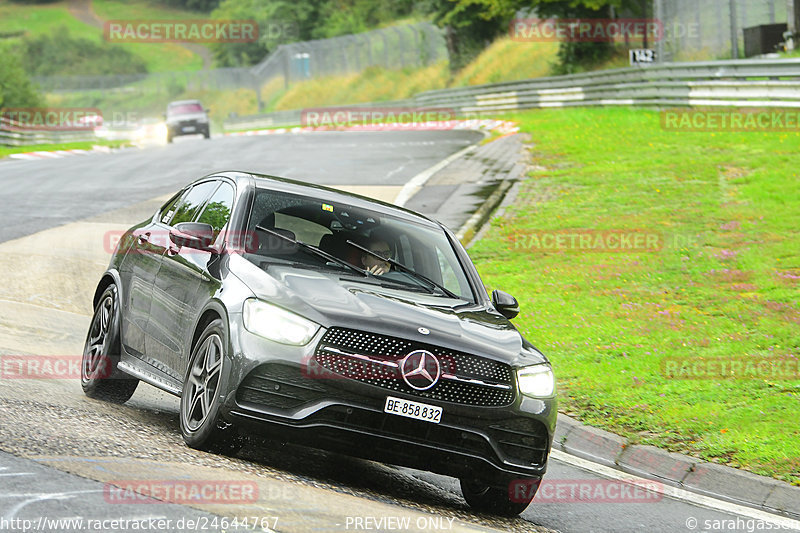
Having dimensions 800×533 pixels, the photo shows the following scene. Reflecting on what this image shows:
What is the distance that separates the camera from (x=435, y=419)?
6.26 m

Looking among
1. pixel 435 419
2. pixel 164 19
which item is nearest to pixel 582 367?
pixel 435 419

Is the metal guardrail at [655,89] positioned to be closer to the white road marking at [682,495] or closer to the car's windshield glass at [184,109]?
the car's windshield glass at [184,109]

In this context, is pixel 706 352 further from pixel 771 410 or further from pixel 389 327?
pixel 389 327

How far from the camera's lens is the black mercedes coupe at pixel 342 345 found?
622cm

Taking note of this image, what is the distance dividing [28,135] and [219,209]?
166ft

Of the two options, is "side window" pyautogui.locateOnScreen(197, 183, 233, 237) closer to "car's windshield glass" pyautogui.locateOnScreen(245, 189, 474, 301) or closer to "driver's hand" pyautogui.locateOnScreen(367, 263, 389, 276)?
"car's windshield glass" pyautogui.locateOnScreen(245, 189, 474, 301)

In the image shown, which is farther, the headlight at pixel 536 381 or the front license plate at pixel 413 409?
the headlight at pixel 536 381

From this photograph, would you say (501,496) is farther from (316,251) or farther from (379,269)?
(316,251)

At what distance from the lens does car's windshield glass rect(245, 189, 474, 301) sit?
7.32 metres

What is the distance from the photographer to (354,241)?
25.1ft

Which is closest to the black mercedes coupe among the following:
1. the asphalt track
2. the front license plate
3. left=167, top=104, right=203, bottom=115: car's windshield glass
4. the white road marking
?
the front license plate

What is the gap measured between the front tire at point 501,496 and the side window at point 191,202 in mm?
2894

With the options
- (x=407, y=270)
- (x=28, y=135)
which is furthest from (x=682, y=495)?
(x=28, y=135)

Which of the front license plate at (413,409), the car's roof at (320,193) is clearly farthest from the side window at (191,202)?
the front license plate at (413,409)
